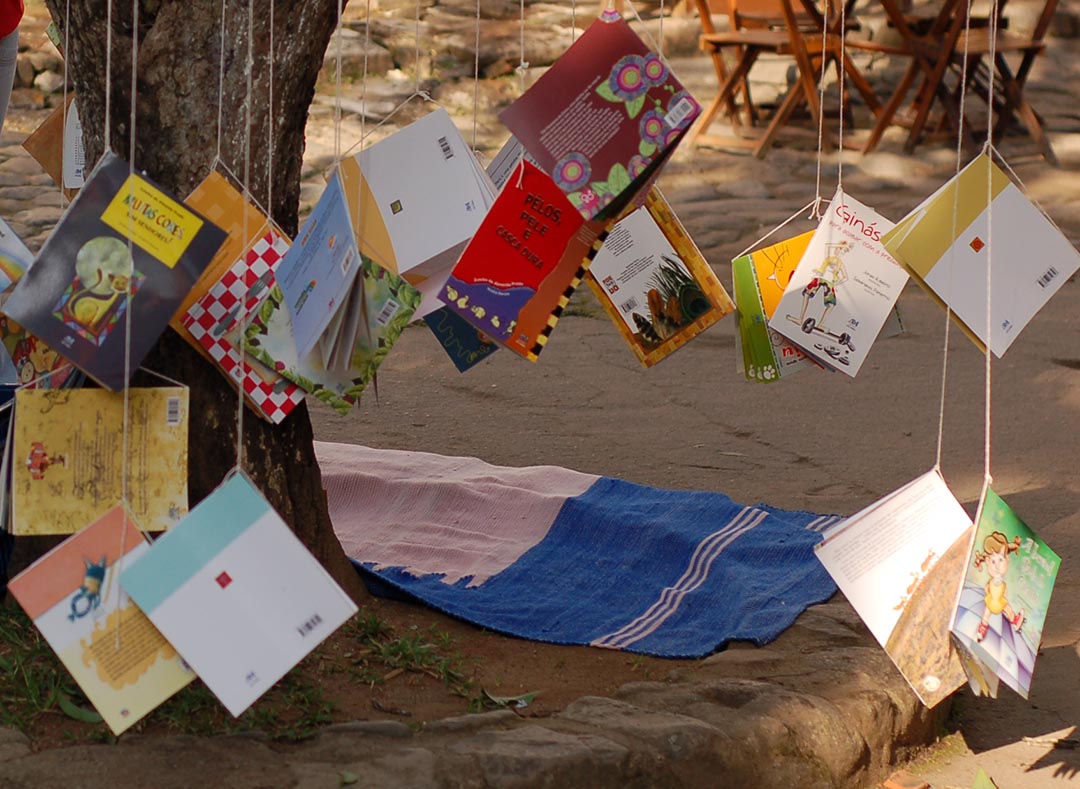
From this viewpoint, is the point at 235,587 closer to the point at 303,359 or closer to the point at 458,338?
the point at 303,359

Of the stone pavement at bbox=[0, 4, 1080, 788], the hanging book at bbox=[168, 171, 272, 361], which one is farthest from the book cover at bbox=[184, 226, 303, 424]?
the stone pavement at bbox=[0, 4, 1080, 788]

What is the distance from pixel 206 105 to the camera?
6.64 feet

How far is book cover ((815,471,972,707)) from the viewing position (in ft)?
5.89

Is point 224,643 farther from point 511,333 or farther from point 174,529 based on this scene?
point 511,333

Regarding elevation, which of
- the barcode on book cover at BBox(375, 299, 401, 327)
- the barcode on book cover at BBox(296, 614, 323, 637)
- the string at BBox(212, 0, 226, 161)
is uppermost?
the string at BBox(212, 0, 226, 161)

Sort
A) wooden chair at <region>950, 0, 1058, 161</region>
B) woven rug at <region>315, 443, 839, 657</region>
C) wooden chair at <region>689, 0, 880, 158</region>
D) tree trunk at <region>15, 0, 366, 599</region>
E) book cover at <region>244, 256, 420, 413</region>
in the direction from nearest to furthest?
1. book cover at <region>244, 256, 420, 413</region>
2. tree trunk at <region>15, 0, 366, 599</region>
3. woven rug at <region>315, 443, 839, 657</region>
4. wooden chair at <region>950, 0, 1058, 161</region>
5. wooden chair at <region>689, 0, 880, 158</region>

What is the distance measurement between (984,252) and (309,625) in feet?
3.47

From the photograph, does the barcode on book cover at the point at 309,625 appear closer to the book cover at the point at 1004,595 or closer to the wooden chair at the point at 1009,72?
the book cover at the point at 1004,595

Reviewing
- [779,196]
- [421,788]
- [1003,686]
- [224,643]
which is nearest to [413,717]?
[421,788]

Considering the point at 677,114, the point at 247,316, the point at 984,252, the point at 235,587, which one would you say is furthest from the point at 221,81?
the point at 984,252

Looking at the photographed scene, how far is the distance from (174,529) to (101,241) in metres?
0.36

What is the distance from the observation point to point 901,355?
442cm

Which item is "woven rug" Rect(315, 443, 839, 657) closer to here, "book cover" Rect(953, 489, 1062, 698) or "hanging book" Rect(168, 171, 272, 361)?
"book cover" Rect(953, 489, 1062, 698)

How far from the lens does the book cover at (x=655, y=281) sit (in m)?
2.12
